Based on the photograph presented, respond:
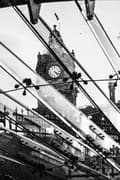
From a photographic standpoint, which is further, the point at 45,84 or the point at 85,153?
the point at 85,153

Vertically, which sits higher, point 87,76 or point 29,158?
point 87,76

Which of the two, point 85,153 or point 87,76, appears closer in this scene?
point 87,76

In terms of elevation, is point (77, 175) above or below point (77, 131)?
below

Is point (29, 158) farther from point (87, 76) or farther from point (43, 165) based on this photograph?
point (87, 76)

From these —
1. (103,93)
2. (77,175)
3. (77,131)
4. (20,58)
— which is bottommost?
(77,175)

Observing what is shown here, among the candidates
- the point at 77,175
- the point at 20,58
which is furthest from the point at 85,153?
the point at 20,58

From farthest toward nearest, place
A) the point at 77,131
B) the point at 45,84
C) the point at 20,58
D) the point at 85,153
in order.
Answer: the point at 85,153 < the point at 77,131 < the point at 45,84 < the point at 20,58

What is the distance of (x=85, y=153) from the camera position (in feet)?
31.7

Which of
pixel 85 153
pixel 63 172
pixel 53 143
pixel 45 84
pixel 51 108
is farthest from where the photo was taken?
pixel 63 172

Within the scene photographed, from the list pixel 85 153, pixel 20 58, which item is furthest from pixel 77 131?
pixel 85 153

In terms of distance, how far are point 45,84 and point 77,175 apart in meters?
5.49

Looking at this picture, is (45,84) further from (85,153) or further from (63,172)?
(63,172)

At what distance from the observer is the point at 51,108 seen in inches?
235

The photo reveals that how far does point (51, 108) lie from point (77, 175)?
4743 millimetres
